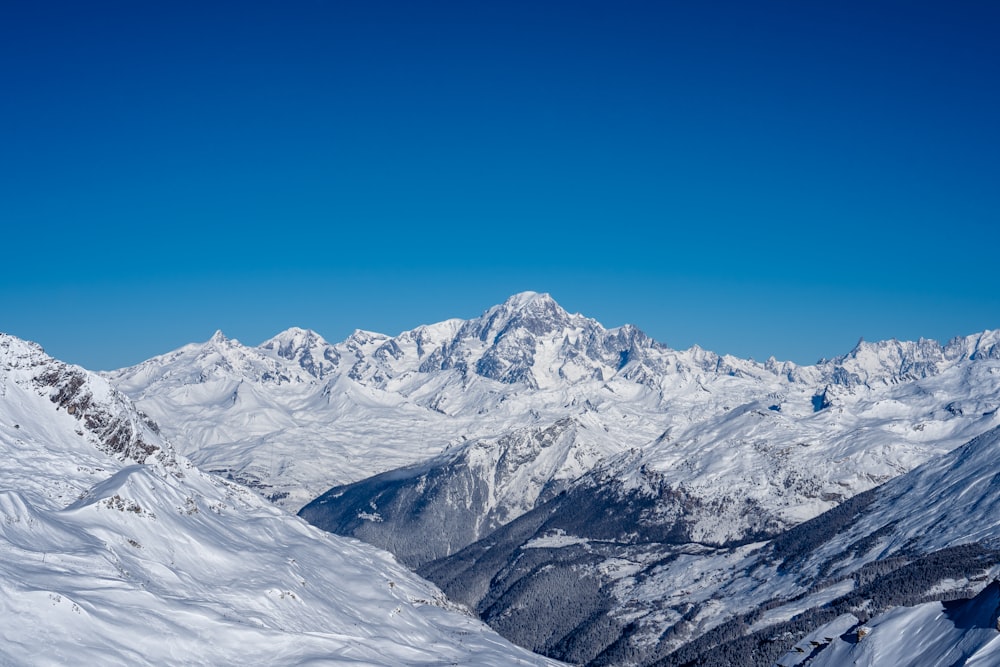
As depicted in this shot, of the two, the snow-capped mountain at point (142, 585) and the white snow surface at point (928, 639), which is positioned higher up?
the snow-capped mountain at point (142, 585)

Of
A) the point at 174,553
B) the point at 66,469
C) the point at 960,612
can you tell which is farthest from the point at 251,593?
the point at 960,612

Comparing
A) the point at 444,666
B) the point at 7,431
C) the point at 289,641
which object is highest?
the point at 7,431

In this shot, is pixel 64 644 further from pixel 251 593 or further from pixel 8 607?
pixel 251 593

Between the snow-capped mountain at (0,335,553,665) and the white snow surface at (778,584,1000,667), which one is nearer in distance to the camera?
the snow-capped mountain at (0,335,553,665)

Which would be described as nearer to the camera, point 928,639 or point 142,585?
point 928,639

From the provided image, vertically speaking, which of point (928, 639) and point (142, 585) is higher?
point (142, 585)

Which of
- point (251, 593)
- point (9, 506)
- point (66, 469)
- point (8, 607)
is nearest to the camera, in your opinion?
point (8, 607)

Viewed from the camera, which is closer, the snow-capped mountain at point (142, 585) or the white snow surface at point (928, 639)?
the snow-capped mountain at point (142, 585)

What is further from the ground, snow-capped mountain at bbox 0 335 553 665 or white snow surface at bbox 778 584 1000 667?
snow-capped mountain at bbox 0 335 553 665
